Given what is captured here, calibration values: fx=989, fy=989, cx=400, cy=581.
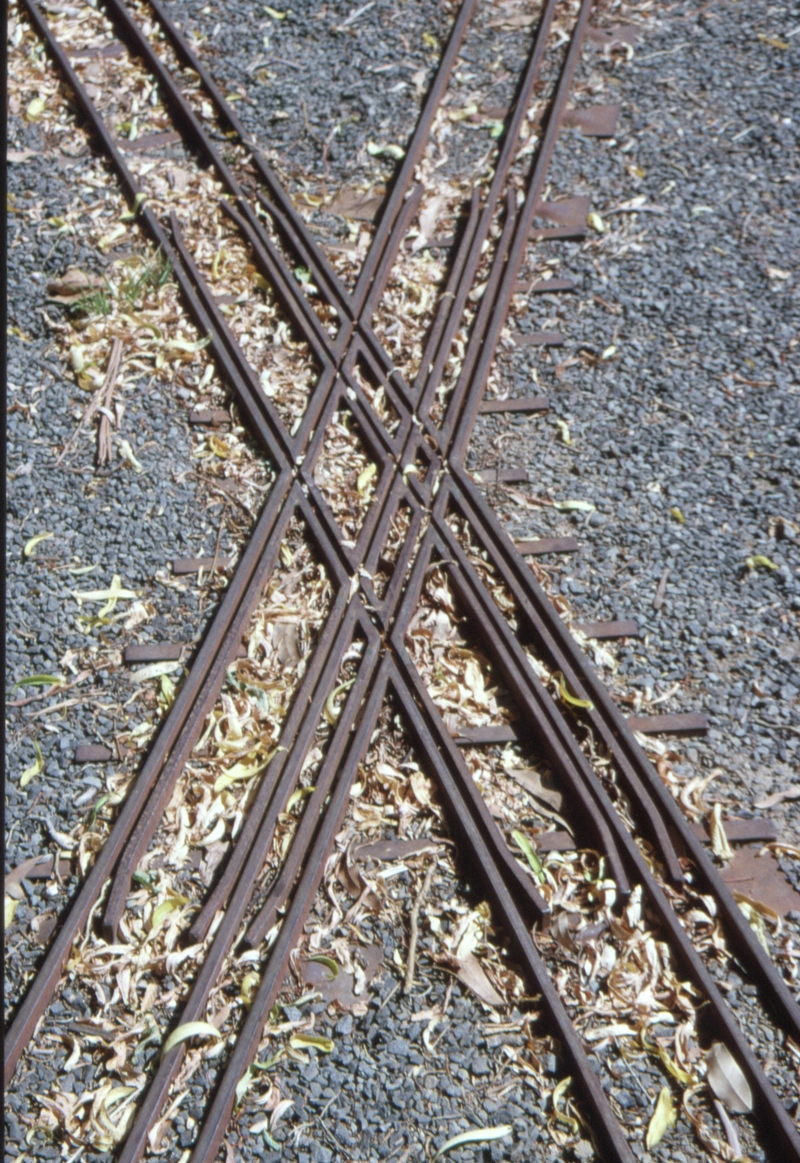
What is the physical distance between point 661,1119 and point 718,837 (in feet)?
2.81

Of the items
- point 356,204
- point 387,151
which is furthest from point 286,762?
point 387,151

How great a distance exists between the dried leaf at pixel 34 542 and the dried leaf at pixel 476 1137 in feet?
8.42

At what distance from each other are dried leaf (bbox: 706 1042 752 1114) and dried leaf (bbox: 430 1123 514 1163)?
57 centimetres

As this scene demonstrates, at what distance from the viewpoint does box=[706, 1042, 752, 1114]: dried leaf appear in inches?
104

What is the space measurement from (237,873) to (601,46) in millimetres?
5226

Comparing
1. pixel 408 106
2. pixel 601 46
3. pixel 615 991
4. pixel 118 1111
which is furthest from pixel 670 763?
pixel 601 46

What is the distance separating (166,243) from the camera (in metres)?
4.91

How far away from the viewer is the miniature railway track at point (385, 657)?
2.81 meters

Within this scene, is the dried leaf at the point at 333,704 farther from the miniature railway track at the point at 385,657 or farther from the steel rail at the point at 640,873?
the steel rail at the point at 640,873

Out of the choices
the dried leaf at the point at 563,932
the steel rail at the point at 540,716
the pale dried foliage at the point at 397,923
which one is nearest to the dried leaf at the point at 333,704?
the pale dried foliage at the point at 397,923

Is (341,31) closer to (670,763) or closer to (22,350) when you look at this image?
Answer: (22,350)

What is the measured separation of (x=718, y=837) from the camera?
10.3ft

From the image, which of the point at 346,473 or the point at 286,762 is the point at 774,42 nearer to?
the point at 346,473

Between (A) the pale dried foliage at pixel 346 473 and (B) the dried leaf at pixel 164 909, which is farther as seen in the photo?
(A) the pale dried foliage at pixel 346 473
